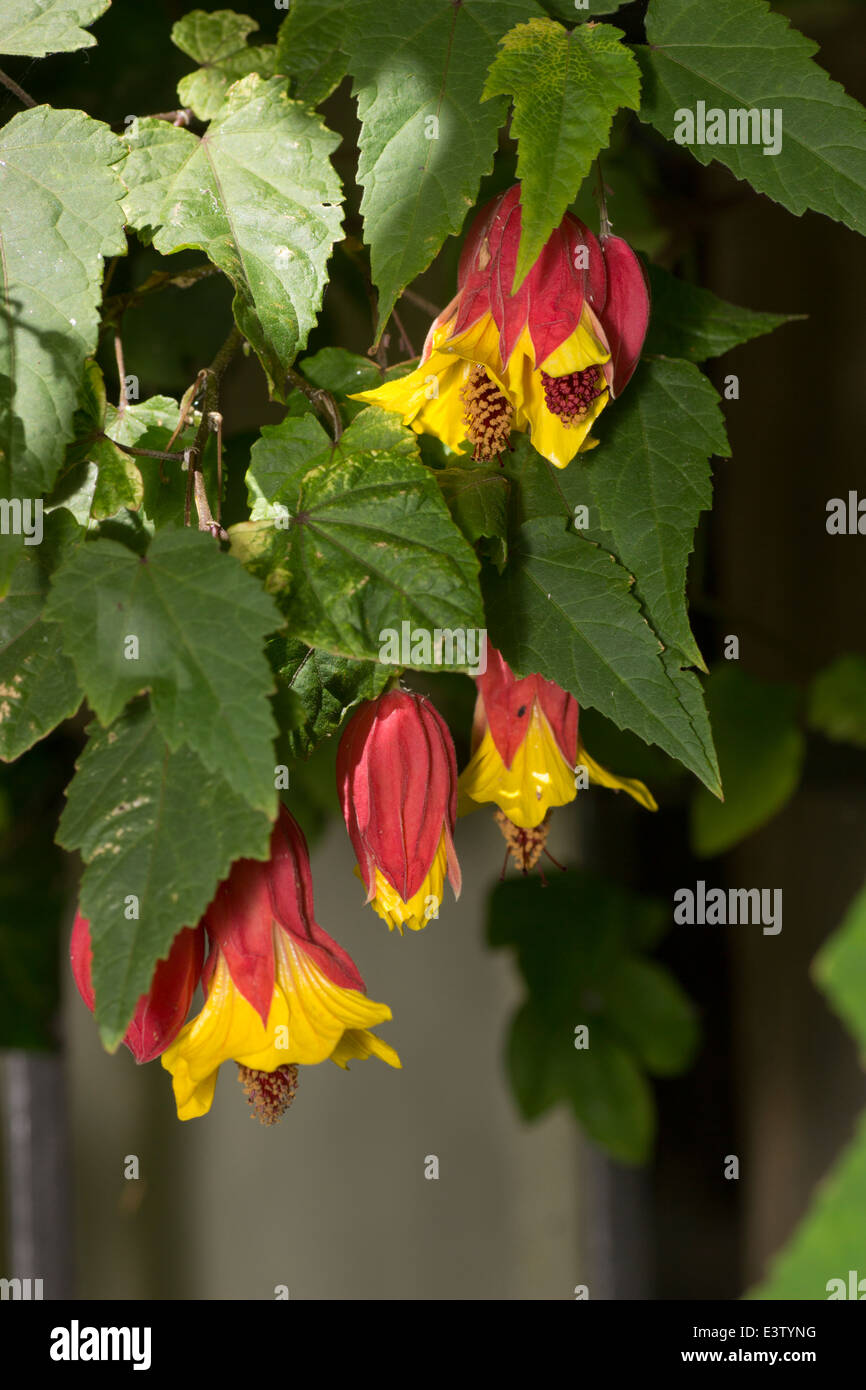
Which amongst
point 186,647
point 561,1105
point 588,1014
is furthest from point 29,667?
point 561,1105

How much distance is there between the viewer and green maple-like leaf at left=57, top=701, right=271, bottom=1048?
0.72ft

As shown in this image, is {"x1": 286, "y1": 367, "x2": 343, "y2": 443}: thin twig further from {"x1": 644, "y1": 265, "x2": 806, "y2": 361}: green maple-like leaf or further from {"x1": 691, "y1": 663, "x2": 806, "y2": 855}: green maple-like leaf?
{"x1": 691, "y1": 663, "x2": 806, "y2": 855}: green maple-like leaf

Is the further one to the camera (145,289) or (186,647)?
(145,289)

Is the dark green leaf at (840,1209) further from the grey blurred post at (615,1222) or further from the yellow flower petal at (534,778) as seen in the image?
the grey blurred post at (615,1222)

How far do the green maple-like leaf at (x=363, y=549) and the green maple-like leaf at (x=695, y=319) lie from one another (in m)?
0.11

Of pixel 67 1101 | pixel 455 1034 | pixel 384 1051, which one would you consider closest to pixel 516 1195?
pixel 455 1034

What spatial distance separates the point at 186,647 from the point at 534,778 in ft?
0.41

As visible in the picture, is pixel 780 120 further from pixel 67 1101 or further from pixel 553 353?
pixel 67 1101

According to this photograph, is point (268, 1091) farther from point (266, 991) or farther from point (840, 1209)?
point (840, 1209)

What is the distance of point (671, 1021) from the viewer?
86 cm

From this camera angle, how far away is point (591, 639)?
27 cm

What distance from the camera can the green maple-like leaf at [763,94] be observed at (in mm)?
259

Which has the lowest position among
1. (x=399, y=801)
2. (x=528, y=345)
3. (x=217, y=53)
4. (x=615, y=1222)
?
(x=615, y=1222)

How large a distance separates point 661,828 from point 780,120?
29.1 inches
